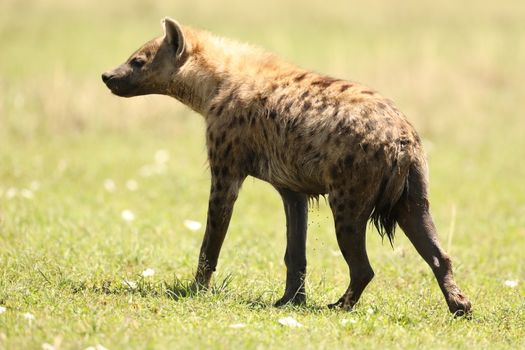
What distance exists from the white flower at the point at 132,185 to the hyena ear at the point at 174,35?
363 cm

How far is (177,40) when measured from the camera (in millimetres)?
6422

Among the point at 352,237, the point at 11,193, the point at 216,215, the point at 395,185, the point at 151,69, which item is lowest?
the point at 11,193

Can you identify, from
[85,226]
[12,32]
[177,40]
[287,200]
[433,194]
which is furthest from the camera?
[12,32]

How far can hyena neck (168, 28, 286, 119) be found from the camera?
20.2 feet

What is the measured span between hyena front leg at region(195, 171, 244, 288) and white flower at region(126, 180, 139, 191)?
398 centimetres

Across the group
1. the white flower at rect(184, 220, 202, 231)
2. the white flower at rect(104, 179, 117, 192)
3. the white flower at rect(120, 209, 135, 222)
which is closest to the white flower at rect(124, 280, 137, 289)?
the white flower at rect(184, 220, 202, 231)

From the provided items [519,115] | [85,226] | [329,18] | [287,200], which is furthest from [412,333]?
[329,18]

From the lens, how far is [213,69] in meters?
6.30

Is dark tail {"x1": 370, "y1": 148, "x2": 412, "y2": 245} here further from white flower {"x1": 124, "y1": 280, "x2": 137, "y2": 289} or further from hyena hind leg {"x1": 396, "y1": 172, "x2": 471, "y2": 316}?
white flower {"x1": 124, "y1": 280, "x2": 137, "y2": 289}

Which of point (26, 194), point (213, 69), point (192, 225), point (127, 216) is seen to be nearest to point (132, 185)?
point (26, 194)

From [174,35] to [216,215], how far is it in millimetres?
1319

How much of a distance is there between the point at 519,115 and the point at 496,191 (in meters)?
4.38

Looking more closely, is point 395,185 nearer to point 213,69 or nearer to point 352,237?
point 352,237

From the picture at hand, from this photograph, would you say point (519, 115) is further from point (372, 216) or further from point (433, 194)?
point (372, 216)
